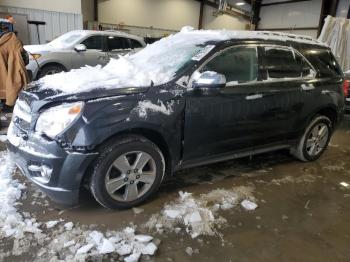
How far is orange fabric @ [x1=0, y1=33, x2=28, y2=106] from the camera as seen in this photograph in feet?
17.2

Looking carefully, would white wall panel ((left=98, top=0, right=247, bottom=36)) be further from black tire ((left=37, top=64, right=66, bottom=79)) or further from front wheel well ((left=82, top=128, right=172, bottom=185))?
front wheel well ((left=82, top=128, right=172, bottom=185))

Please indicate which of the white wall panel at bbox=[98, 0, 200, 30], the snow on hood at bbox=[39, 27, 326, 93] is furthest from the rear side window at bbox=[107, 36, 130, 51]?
the white wall panel at bbox=[98, 0, 200, 30]

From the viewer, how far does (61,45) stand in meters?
8.61

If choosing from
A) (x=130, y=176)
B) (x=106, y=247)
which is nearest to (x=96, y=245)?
(x=106, y=247)

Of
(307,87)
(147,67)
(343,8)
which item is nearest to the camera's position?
(147,67)

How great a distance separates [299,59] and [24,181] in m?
3.65

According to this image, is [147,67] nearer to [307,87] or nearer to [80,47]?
[307,87]

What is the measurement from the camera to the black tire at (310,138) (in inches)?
184

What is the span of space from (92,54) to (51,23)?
5862 millimetres

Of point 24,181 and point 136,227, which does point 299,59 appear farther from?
point 24,181

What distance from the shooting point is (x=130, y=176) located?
10.3ft

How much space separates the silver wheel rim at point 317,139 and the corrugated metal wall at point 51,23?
11636 mm

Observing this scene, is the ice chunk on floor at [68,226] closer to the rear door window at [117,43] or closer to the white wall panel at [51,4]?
the rear door window at [117,43]

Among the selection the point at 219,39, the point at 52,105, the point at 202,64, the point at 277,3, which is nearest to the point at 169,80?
the point at 202,64
